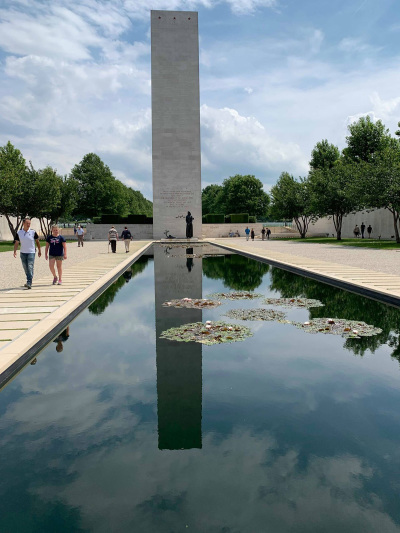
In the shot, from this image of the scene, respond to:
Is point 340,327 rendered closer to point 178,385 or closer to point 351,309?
point 351,309

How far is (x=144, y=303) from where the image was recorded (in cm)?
1049

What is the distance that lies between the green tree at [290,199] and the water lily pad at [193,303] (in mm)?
41205

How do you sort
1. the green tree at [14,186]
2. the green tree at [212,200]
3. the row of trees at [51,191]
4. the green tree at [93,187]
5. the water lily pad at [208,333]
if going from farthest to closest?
the green tree at [212,200], the green tree at [93,187], the row of trees at [51,191], the green tree at [14,186], the water lily pad at [208,333]

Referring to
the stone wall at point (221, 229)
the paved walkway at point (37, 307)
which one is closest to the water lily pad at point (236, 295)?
the paved walkway at point (37, 307)

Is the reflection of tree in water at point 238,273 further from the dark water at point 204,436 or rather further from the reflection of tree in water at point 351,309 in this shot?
the dark water at point 204,436

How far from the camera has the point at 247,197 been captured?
298ft

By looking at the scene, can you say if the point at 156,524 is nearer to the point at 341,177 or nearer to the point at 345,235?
the point at 341,177

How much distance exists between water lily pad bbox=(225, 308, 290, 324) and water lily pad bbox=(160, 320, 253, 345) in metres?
0.84

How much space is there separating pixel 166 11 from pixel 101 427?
5107cm

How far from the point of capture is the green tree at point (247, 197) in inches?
3573

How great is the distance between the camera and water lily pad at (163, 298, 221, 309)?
980 centimetres

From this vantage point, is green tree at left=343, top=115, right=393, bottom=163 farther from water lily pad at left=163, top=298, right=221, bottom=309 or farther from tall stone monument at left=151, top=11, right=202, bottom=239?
water lily pad at left=163, top=298, right=221, bottom=309

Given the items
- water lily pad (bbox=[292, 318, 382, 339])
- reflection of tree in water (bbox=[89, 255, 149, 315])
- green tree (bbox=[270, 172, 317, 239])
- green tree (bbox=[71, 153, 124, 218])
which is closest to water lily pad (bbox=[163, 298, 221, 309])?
reflection of tree in water (bbox=[89, 255, 149, 315])

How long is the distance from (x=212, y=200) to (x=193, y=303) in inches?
4206
